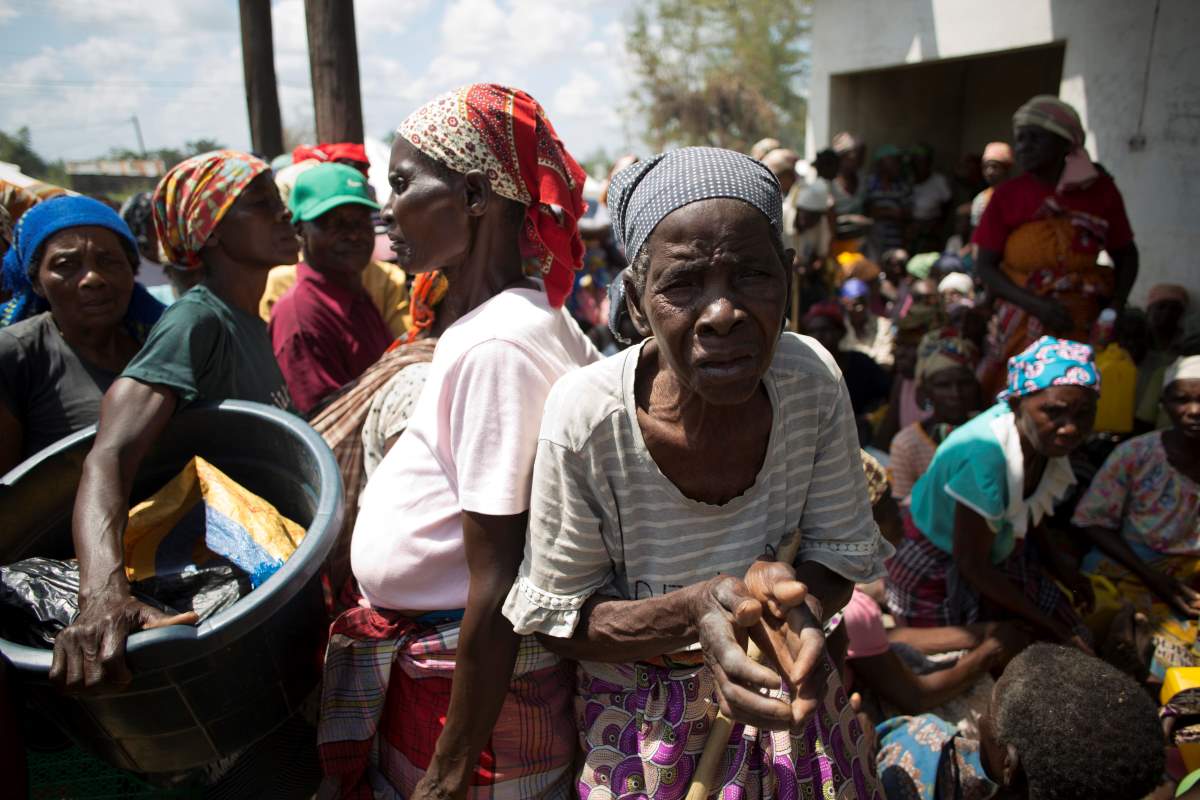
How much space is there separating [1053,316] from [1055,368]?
4.31 ft

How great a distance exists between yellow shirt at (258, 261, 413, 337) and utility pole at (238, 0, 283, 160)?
11.1ft

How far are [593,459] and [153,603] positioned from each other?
3.17 ft

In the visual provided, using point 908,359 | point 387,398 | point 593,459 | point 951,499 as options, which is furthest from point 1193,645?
point 387,398

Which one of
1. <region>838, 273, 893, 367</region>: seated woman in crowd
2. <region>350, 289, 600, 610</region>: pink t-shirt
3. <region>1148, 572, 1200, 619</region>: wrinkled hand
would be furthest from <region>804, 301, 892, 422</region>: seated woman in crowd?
<region>350, 289, 600, 610</region>: pink t-shirt

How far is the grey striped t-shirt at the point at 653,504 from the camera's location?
→ 130 centimetres

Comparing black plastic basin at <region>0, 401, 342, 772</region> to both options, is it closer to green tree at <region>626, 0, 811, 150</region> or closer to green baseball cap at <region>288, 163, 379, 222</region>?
green baseball cap at <region>288, 163, 379, 222</region>

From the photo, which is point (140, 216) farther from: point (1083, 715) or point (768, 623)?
point (1083, 715)

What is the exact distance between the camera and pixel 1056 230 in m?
3.99

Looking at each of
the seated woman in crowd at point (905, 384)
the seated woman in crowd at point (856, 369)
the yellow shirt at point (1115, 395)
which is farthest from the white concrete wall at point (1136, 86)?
the seated woman in crowd at point (856, 369)

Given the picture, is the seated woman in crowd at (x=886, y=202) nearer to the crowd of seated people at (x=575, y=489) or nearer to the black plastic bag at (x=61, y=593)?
the crowd of seated people at (x=575, y=489)

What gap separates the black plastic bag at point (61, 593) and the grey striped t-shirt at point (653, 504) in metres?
0.70

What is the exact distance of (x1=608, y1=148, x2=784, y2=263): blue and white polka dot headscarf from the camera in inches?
46.6

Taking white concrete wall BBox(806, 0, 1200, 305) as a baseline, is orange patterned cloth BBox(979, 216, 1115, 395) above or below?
below

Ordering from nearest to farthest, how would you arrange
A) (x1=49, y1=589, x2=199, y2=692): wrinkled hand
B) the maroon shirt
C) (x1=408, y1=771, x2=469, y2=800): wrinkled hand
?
(x1=49, y1=589, x2=199, y2=692): wrinkled hand
(x1=408, y1=771, x2=469, y2=800): wrinkled hand
the maroon shirt
